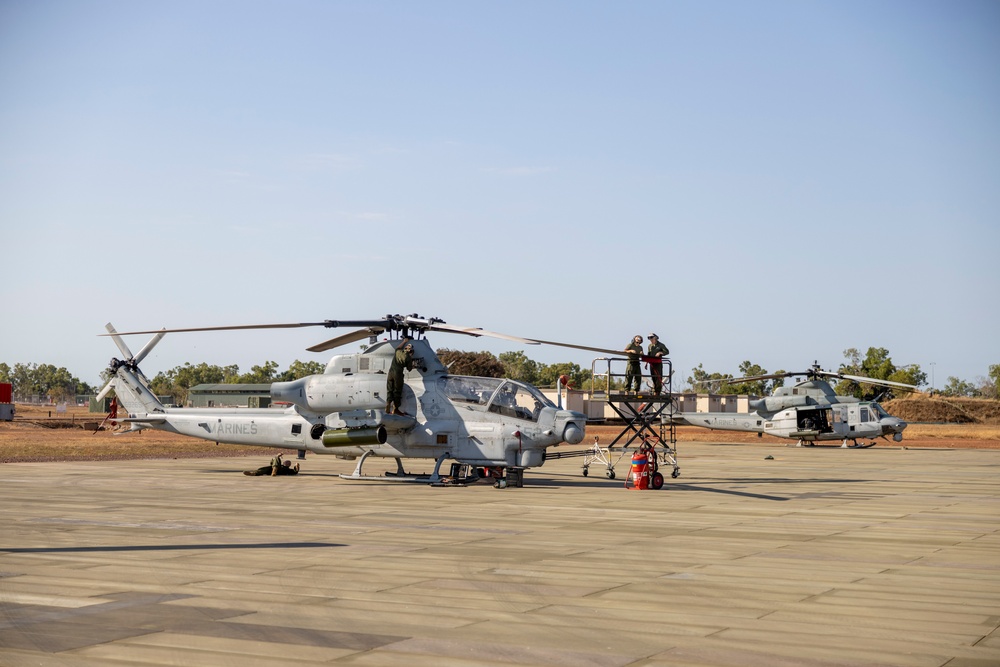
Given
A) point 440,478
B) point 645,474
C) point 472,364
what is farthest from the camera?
point 472,364

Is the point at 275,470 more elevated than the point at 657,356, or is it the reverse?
the point at 657,356

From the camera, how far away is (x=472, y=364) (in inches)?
3440

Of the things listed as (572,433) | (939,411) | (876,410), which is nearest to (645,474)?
(572,433)

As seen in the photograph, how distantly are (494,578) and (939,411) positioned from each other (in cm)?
11624

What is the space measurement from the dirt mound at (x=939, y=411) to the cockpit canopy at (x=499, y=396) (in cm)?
9788

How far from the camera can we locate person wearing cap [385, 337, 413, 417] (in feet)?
79.4

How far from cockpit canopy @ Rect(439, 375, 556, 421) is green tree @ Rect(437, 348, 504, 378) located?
5670cm

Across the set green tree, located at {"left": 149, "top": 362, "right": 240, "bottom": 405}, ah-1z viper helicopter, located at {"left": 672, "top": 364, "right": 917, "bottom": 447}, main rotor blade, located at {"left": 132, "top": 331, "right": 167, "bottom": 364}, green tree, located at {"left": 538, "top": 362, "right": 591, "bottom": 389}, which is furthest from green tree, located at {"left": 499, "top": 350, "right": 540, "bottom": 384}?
main rotor blade, located at {"left": 132, "top": 331, "right": 167, "bottom": 364}

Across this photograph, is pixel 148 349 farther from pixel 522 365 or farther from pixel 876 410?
pixel 522 365

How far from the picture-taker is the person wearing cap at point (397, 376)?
79.4 ft

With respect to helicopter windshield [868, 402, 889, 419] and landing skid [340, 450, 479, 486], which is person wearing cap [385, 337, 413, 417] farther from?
helicopter windshield [868, 402, 889, 419]

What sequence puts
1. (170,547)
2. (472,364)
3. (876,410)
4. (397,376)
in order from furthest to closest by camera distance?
(472,364) → (876,410) → (397,376) → (170,547)

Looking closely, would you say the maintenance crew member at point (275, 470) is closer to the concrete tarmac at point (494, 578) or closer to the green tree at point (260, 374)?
the concrete tarmac at point (494, 578)

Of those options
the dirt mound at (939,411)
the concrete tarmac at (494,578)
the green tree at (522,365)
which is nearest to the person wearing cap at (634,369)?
the concrete tarmac at (494,578)
